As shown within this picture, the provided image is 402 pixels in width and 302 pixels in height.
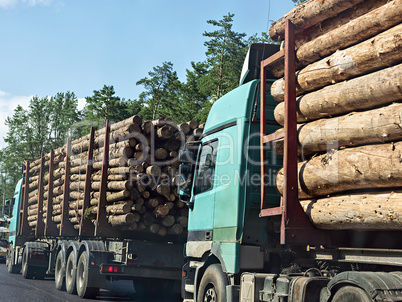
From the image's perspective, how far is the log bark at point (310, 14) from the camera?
241 inches

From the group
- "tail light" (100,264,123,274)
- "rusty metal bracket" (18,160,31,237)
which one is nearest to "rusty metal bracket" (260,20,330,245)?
"tail light" (100,264,123,274)

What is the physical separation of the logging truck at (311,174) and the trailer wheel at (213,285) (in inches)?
0.6

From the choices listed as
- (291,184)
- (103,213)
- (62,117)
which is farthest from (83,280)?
(62,117)

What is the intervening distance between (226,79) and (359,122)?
4635 cm

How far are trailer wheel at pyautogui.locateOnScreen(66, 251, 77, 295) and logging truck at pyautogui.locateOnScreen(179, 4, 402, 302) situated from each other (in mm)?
5827

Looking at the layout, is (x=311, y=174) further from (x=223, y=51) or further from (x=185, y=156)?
(x=223, y=51)

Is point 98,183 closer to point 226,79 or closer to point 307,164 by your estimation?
point 307,164

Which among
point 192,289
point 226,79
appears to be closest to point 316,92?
point 192,289

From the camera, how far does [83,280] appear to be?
13.0 meters

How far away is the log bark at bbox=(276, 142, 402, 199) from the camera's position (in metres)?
5.05

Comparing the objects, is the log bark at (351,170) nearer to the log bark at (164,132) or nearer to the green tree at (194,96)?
the log bark at (164,132)

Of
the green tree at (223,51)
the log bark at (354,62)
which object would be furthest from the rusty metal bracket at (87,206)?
the green tree at (223,51)

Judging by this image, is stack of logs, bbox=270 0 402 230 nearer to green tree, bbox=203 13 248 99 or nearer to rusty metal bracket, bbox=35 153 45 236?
rusty metal bracket, bbox=35 153 45 236

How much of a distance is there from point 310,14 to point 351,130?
5.29 ft
